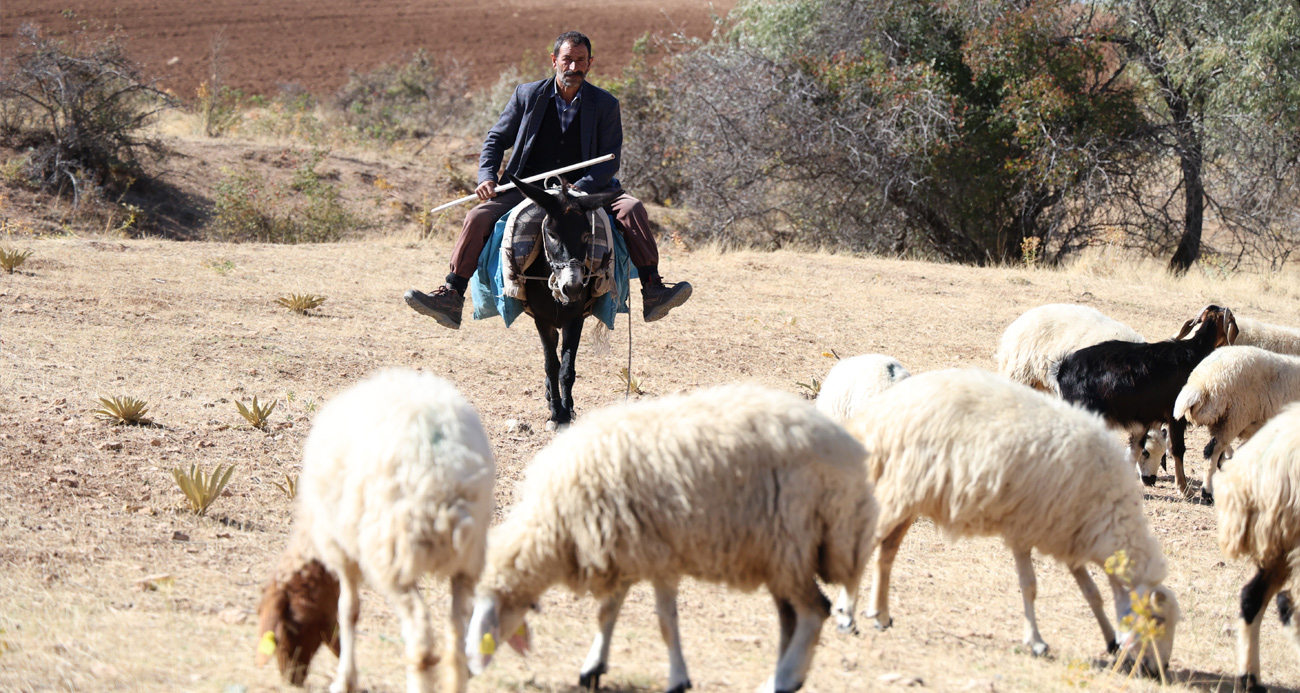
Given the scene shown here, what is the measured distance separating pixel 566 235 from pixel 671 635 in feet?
12.1

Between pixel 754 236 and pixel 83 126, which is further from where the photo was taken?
pixel 754 236

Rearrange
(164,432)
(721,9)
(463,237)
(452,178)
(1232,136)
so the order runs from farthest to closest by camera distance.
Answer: (721,9)
(452,178)
(1232,136)
(463,237)
(164,432)

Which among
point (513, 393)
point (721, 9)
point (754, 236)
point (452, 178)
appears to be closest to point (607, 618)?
point (513, 393)

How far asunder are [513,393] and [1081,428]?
514 cm

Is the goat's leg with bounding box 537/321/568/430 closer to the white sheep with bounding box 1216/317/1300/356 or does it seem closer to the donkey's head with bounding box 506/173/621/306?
the donkey's head with bounding box 506/173/621/306

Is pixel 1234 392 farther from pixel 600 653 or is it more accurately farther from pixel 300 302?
pixel 300 302

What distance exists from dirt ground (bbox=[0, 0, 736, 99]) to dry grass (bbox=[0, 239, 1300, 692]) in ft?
95.0

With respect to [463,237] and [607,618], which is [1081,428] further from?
[463,237]

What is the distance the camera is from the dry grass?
4.13m

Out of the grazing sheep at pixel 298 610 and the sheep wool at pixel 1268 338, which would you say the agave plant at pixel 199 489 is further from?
the sheep wool at pixel 1268 338

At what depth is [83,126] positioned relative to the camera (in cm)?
1705

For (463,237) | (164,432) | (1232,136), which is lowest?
(164,432)

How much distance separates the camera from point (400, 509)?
3268 mm

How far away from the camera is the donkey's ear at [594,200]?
23.1 ft
